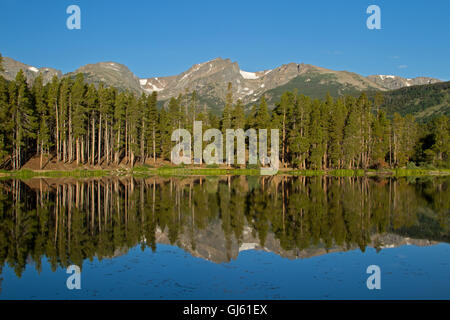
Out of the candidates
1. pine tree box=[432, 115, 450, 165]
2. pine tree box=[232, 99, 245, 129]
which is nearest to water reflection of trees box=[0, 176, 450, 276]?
pine tree box=[232, 99, 245, 129]

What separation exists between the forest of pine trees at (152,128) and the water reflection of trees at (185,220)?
36.7 metres

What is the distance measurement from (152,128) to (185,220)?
6822cm

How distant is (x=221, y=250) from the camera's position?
16688 mm

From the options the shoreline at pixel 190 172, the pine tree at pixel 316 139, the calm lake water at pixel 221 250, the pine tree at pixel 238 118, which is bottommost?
the calm lake water at pixel 221 250

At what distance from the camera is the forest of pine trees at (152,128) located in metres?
68.1

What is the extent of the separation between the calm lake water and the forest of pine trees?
4345cm

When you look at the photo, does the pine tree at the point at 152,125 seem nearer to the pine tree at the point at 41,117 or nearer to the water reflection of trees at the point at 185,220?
the pine tree at the point at 41,117

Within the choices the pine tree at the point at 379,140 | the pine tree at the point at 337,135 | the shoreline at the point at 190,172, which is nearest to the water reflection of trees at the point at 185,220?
the shoreline at the point at 190,172

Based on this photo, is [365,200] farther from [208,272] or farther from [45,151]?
[45,151]

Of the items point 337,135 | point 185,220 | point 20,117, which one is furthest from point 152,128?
point 185,220

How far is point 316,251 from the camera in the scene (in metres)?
16.4

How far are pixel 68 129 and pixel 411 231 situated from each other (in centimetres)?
6449

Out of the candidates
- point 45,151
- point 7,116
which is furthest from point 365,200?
point 45,151
